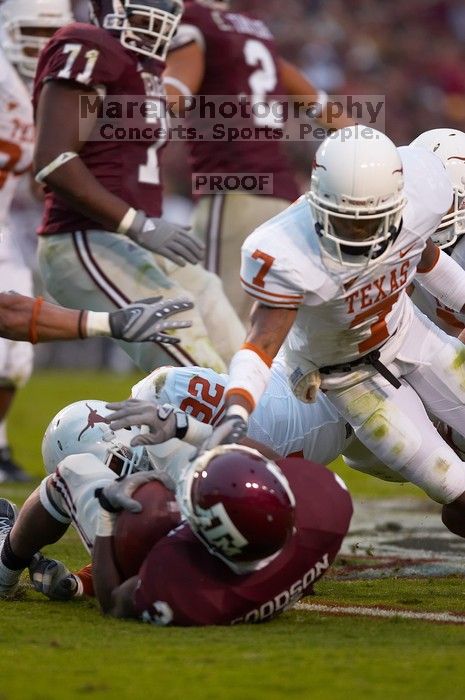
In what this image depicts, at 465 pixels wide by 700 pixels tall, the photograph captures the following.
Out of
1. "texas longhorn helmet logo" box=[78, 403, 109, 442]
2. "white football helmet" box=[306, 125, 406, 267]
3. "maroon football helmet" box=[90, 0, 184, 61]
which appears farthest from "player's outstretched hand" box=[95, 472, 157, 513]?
"maroon football helmet" box=[90, 0, 184, 61]

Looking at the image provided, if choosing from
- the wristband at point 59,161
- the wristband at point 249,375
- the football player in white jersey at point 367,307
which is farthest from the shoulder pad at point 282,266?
the wristband at point 59,161

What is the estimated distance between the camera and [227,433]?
3.33 meters

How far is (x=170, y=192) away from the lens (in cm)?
1266

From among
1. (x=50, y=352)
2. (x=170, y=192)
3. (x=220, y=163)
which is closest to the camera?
(x=220, y=163)

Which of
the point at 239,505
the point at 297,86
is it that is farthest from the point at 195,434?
the point at 297,86

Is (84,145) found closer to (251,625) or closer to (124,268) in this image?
(124,268)

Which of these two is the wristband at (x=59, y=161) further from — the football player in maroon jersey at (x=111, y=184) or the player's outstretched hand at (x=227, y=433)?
the player's outstretched hand at (x=227, y=433)

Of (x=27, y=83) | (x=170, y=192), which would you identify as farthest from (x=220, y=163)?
(x=170, y=192)

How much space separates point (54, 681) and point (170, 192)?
33.2ft

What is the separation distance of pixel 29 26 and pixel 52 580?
3363mm

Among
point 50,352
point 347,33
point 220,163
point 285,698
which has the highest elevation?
point 285,698

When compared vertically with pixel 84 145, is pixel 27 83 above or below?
below

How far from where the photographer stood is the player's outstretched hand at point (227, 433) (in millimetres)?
3320

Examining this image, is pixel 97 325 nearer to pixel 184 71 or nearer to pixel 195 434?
pixel 195 434
